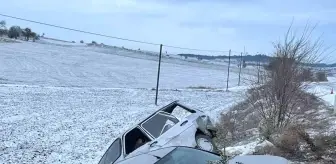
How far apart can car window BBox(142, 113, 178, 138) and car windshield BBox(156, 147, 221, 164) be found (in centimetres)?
334

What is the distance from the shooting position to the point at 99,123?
1605cm

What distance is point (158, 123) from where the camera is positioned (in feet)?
29.3

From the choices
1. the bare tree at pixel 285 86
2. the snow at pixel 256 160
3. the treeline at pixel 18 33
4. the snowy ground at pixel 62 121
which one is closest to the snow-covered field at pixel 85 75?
the snowy ground at pixel 62 121

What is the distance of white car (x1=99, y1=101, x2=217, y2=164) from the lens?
7453 millimetres

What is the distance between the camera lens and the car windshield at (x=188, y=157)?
454 cm

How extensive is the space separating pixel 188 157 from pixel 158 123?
13.7 feet

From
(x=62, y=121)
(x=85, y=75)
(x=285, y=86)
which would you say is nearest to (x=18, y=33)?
(x=85, y=75)

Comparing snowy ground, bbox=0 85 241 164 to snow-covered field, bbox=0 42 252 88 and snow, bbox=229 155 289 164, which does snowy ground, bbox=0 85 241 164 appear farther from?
snow-covered field, bbox=0 42 252 88

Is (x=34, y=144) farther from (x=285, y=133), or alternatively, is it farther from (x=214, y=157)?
(x=214, y=157)

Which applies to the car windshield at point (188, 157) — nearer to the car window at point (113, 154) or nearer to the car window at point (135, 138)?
the car window at point (113, 154)

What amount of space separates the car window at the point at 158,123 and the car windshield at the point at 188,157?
3.34 meters

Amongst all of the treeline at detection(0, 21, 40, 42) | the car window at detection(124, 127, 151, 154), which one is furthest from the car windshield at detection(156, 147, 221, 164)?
the treeline at detection(0, 21, 40, 42)

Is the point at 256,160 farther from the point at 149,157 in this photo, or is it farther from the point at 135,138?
the point at 135,138

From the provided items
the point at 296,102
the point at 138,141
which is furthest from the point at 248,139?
the point at 138,141
